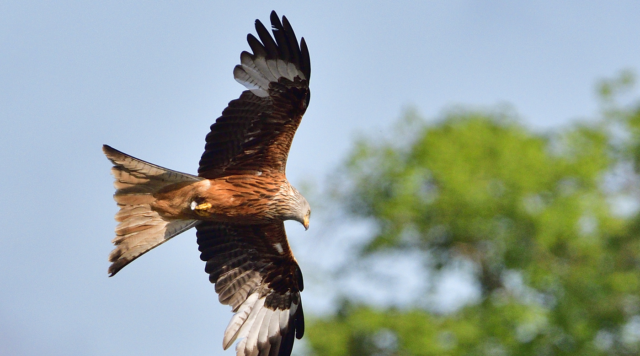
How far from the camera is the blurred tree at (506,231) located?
2319cm

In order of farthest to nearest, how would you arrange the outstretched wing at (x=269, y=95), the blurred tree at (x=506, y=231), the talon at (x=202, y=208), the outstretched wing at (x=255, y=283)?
1. the blurred tree at (x=506, y=231)
2. the outstretched wing at (x=255, y=283)
3. the talon at (x=202, y=208)
4. the outstretched wing at (x=269, y=95)

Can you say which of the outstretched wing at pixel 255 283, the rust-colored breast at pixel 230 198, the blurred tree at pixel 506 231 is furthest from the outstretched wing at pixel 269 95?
the blurred tree at pixel 506 231

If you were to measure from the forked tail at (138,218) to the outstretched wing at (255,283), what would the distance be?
2.26 feet

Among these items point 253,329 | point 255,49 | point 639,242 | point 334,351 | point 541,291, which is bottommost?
point 253,329

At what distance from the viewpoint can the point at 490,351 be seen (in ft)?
77.4

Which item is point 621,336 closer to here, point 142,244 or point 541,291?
point 541,291

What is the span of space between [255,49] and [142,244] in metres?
2.24

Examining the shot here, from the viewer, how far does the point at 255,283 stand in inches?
397


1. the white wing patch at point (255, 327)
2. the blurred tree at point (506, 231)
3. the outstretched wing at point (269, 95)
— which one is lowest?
the white wing patch at point (255, 327)

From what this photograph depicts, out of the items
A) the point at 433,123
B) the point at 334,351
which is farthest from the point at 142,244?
the point at 433,123

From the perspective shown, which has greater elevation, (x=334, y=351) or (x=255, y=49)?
(x=334, y=351)

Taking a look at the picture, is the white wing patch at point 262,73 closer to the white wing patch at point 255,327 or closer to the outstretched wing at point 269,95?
the outstretched wing at point 269,95

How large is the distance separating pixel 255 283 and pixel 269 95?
7.63ft

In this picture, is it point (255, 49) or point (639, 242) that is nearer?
point (255, 49)
